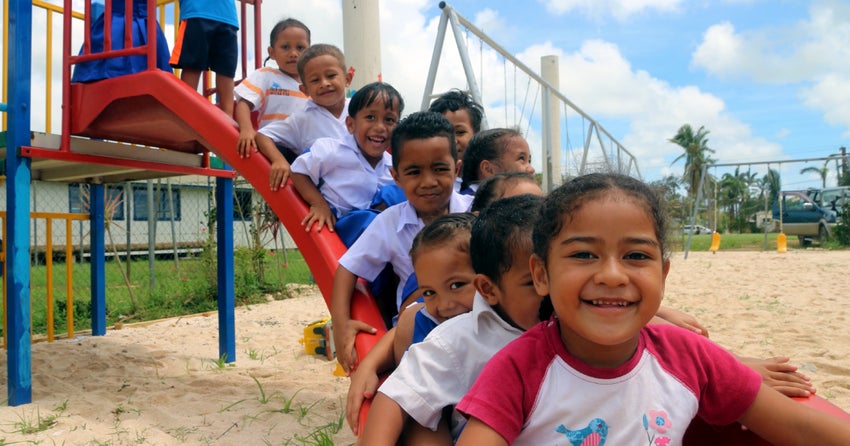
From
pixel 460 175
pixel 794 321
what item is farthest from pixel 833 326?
pixel 460 175

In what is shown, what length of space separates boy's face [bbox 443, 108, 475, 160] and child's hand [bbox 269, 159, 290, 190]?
34.0 inches

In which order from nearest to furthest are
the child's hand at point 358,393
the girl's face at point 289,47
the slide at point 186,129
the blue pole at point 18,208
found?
the child's hand at point 358,393
the slide at point 186,129
the blue pole at point 18,208
the girl's face at point 289,47

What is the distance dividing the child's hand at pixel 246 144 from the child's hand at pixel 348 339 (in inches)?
44.3

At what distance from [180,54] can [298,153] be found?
0.90 m

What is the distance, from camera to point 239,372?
13.7ft

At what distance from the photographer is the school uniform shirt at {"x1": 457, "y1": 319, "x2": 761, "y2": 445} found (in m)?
1.23

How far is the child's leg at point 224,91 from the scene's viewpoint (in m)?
3.60

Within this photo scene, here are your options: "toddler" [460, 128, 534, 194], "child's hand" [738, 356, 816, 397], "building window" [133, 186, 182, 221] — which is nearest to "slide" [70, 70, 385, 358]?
"toddler" [460, 128, 534, 194]

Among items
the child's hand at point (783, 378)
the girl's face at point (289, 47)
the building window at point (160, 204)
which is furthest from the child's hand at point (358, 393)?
the building window at point (160, 204)

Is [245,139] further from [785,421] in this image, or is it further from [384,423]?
[785,421]

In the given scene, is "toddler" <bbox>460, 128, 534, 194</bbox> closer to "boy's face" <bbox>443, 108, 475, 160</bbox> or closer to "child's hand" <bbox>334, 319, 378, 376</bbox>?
"boy's face" <bbox>443, 108, 475, 160</bbox>

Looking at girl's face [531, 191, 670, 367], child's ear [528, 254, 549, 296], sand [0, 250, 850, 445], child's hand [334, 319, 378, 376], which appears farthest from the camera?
sand [0, 250, 850, 445]

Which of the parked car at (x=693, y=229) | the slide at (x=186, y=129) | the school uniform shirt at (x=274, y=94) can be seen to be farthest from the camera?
the parked car at (x=693, y=229)

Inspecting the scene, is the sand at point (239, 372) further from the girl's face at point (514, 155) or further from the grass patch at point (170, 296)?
the girl's face at point (514, 155)
